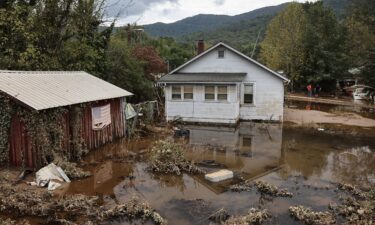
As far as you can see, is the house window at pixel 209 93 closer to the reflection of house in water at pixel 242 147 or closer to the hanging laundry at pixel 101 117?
the reflection of house in water at pixel 242 147

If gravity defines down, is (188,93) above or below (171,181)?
above

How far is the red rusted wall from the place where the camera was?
1223 centimetres

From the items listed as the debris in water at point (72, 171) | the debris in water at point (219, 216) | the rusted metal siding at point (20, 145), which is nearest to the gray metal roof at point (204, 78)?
the debris in water at point (72, 171)

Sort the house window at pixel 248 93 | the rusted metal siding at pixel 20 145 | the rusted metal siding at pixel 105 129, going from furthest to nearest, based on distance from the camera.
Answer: the house window at pixel 248 93 < the rusted metal siding at pixel 105 129 < the rusted metal siding at pixel 20 145

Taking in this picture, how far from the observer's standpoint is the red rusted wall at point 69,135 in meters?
12.2

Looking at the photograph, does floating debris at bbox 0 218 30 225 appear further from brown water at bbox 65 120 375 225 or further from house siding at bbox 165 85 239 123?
house siding at bbox 165 85 239 123

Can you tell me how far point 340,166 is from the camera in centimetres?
1398

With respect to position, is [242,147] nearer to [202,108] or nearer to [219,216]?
[202,108]

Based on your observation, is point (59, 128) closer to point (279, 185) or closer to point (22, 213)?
point (22, 213)

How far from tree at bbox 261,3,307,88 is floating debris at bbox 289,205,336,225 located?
39.7 meters

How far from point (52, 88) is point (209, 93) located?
37.1 ft

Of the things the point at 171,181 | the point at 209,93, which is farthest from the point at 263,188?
the point at 209,93

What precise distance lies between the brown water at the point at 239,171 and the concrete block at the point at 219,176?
250 millimetres

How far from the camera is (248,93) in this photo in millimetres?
24188
